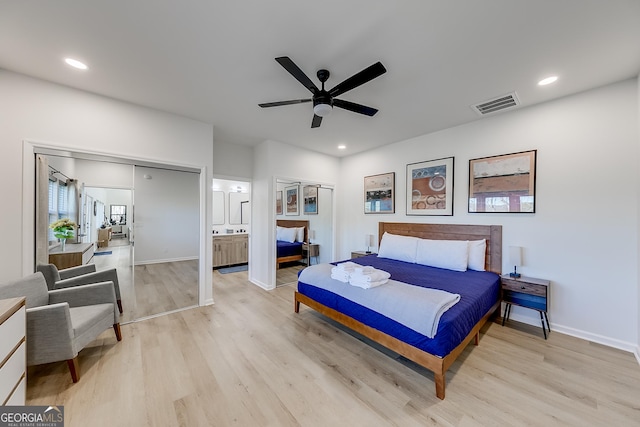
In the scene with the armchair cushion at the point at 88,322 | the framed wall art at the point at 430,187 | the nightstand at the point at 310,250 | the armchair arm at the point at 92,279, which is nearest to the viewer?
the armchair cushion at the point at 88,322

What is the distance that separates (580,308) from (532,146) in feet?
6.68

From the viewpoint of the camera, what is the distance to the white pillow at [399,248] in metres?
3.80

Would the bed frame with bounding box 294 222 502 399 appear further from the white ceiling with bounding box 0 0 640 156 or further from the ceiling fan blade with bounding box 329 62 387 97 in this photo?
the ceiling fan blade with bounding box 329 62 387 97

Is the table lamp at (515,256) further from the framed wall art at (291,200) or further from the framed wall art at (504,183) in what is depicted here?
the framed wall art at (291,200)

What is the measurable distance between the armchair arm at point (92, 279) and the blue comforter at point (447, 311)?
2350 millimetres

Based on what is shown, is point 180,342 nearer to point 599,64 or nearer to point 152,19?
point 152,19

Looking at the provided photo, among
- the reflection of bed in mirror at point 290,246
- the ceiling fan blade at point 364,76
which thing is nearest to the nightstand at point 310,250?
the reflection of bed in mirror at point 290,246

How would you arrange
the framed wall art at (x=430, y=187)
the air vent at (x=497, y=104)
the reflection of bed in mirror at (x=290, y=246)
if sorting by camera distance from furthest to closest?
the reflection of bed in mirror at (x=290, y=246), the framed wall art at (x=430, y=187), the air vent at (x=497, y=104)

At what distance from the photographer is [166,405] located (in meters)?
1.72

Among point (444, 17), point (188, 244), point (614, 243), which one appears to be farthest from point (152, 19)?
point (614, 243)

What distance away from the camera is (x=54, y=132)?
2.56 meters

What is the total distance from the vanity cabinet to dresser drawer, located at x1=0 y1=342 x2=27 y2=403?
3.97 m

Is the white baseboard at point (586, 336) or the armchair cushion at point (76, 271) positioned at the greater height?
the armchair cushion at point (76, 271)

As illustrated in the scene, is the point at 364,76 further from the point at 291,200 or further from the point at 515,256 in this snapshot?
the point at 291,200
